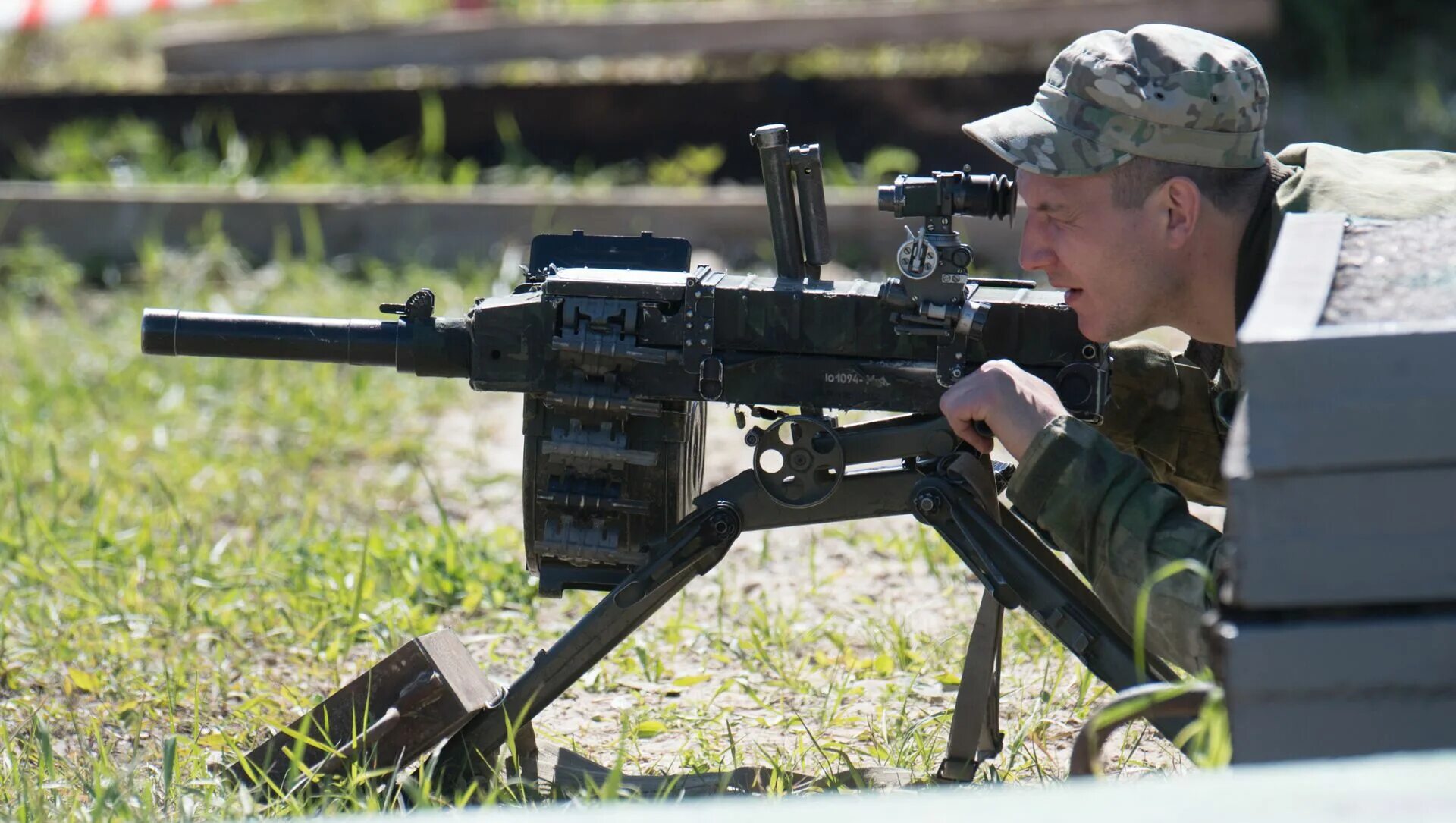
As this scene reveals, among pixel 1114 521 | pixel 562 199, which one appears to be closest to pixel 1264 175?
pixel 1114 521

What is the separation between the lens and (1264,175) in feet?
9.87

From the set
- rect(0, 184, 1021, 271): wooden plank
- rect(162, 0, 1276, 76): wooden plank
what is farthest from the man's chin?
rect(162, 0, 1276, 76): wooden plank

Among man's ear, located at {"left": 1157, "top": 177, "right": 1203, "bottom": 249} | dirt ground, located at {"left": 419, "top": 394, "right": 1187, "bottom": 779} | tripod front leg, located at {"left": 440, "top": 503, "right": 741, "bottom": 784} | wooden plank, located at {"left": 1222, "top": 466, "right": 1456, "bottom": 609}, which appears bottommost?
dirt ground, located at {"left": 419, "top": 394, "right": 1187, "bottom": 779}

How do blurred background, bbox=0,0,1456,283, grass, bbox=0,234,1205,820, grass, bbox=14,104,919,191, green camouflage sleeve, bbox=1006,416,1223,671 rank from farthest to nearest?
grass, bbox=14,104,919,191
blurred background, bbox=0,0,1456,283
grass, bbox=0,234,1205,820
green camouflage sleeve, bbox=1006,416,1223,671

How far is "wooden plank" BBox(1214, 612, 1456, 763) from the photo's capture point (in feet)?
6.42

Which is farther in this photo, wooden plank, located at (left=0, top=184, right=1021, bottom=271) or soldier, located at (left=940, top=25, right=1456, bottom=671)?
wooden plank, located at (left=0, top=184, right=1021, bottom=271)

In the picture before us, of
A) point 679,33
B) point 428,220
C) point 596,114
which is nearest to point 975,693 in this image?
point 428,220

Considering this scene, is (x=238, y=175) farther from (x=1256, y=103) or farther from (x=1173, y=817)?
(x=1173, y=817)

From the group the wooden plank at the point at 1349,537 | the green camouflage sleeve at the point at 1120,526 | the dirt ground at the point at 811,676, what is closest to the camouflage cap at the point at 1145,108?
the green camouflage sleeve at the point at 1120,526

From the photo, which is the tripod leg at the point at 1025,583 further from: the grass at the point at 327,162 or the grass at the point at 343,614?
the grass at the point at 327,162

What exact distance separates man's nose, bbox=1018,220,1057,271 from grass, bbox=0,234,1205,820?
1.01 meters

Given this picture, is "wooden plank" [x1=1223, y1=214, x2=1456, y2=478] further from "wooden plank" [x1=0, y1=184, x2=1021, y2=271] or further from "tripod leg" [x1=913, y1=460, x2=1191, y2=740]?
"wooden plank" [x1=0, y1=184, x2=1021, y2=271]

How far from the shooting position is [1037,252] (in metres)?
3.00

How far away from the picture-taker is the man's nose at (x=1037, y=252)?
2994mm
